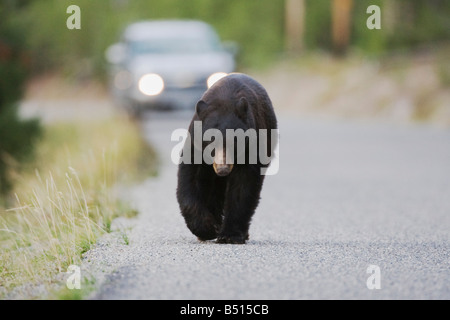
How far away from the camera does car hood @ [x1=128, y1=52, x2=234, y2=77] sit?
2070 centimetres

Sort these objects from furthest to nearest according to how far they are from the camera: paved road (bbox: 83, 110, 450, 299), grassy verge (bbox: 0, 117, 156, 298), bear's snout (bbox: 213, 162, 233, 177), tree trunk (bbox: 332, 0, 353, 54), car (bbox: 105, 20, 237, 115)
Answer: tree trunk (bbox: 332, 0, 353, 54)
car (bbox: 105, 20, 237, 115)
grassy verge (bbox: 0, 117, 156, 298)
bear's snout (bbox: 213, 162, 233, 177)
paved road (bbox: 83, 110, 450, 299)

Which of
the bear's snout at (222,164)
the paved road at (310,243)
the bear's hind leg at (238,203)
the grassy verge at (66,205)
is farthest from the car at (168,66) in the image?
the bear's snout at (222,164)

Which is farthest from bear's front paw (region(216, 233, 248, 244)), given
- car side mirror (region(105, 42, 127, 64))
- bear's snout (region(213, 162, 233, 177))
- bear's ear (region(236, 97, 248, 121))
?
car side mirror (region(105, 42, 127, 64))

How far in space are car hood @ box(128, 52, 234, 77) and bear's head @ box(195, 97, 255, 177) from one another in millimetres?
13950

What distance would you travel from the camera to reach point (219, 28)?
2009 inches

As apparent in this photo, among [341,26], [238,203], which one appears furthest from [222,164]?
[341,26]

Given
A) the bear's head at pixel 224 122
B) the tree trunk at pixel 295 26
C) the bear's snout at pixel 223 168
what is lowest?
the tree trunk at pixel 295 26

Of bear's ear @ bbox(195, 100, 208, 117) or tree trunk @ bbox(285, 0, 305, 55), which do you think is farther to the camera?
tree trunk @ bbox(285, 0, 305, 55)

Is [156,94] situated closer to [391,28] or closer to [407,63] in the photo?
[407,63]

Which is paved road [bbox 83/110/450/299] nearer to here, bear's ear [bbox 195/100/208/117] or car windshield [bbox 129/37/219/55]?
bear's ear [bbox 195/100/208/117]

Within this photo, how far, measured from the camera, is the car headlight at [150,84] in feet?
68.1

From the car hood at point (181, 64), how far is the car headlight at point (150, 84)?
108 mm

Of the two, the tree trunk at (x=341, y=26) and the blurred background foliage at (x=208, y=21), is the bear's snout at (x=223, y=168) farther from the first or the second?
the tree trunk at (x=341, y=26)

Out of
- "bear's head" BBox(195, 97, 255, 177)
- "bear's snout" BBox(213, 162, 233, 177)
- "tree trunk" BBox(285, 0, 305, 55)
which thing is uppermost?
"bear's head" BBox(195, 97, 255, 177)
